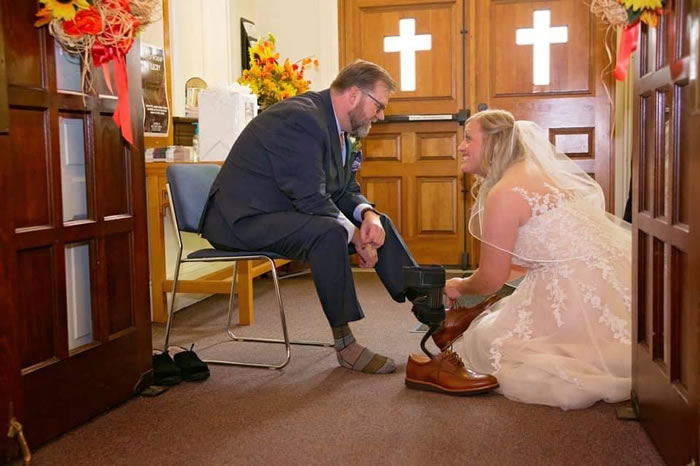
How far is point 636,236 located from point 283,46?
155 inches

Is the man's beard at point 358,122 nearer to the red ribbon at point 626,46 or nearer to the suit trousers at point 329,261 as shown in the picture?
the suit trousers at point 329,261

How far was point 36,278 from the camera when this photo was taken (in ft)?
6.54

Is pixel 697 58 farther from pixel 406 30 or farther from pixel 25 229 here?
pixel 406 30

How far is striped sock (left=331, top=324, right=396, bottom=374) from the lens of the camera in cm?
270

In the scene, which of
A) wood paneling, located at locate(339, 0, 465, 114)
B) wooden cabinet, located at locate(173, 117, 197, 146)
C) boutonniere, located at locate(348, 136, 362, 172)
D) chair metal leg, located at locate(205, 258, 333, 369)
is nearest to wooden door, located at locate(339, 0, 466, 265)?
wood paneling, located at locate(339, 0, 465, 114)

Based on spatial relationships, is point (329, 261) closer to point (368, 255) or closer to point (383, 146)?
point (368, 255)

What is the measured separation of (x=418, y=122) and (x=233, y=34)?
1.41 meters

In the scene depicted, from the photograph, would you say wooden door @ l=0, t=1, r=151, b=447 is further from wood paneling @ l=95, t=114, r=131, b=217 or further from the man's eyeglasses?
the man's eyeglasses

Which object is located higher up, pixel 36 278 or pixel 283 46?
pixel 283 46

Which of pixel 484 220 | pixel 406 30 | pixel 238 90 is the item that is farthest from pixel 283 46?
pixel 484 220

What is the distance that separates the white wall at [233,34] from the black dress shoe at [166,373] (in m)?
1.89

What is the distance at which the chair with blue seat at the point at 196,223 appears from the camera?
2840mm

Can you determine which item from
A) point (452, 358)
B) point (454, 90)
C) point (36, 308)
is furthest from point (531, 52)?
point (36, 308)

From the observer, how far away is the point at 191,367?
2.65 meters
